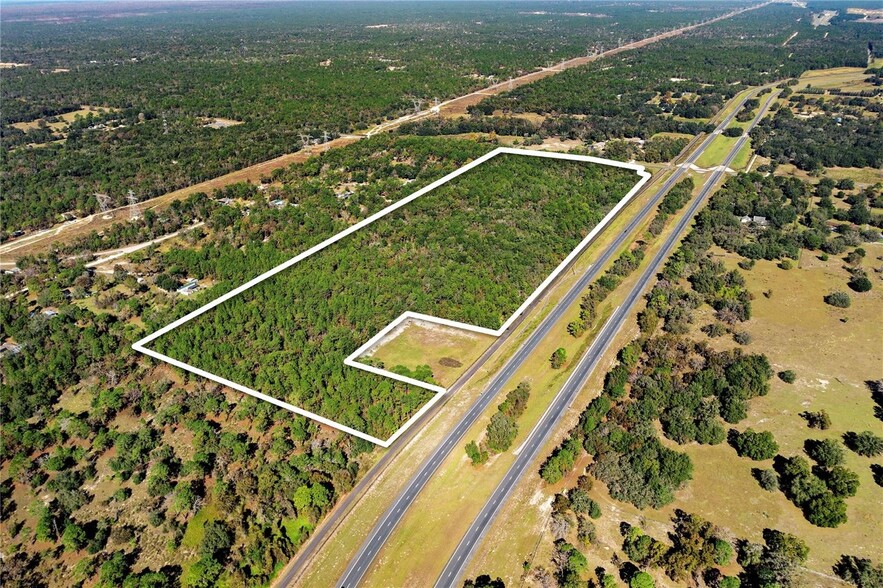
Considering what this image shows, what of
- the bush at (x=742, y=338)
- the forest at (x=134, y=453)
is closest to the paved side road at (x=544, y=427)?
the forest at (x=134, y=453)

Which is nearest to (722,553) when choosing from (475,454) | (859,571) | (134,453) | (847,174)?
(859,571)

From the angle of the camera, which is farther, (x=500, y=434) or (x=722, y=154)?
(x=722, y=154)

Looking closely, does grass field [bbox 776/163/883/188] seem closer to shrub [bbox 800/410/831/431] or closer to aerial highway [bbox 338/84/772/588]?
aerial highway [bbox 338/84/772/588]

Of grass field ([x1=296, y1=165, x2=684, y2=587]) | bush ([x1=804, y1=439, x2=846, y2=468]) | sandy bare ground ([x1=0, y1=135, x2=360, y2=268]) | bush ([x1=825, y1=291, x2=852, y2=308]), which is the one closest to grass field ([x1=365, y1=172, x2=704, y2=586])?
grass field ([x1=296, y1=165, x2=684, y2=587])

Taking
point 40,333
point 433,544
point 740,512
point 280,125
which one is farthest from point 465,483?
point 280,125

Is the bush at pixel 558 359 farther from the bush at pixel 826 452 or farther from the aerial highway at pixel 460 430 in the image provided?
the bush at pixel 826 452

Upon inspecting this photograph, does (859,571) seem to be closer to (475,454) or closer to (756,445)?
(756,445)

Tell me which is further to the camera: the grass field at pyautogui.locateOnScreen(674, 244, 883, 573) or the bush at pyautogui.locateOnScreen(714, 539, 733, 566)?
the grass field at pyautogui.locateOnScreen(674, 244, 883, 573)

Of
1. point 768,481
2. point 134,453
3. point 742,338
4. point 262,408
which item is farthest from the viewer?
point 742,338
